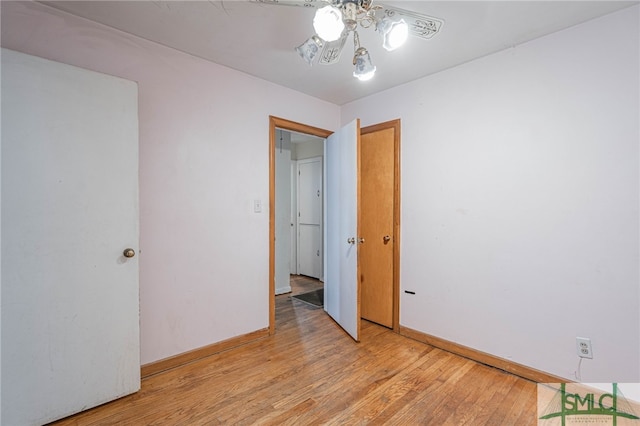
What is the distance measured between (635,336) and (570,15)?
1.97 meters

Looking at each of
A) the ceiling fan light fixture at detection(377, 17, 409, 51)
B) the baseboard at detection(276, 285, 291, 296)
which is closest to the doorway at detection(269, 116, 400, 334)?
the baseboard at detection(276, 285, 291, 296)

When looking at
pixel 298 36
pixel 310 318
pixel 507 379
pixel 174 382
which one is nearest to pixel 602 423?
pixel 507 379

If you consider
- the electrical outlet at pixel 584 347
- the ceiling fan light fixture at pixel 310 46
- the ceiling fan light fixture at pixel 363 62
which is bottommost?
the electrical outlet at pixel 584 347

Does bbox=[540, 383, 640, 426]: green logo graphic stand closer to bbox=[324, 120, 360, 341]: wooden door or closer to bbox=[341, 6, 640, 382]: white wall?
bbox=[341, 6, 640, 382]: white wall

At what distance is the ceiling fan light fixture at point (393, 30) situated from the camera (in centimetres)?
135

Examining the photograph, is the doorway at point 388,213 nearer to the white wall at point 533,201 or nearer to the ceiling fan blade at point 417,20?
the white wall at point 533,201

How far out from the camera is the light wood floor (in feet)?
5.26

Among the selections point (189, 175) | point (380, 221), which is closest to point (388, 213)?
point (380, 221)

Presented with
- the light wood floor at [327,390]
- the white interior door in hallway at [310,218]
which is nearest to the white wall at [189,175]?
the light wood floor at [327,390]

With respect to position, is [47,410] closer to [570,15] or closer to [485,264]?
[485,264]

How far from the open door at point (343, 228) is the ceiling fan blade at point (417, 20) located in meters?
1.07

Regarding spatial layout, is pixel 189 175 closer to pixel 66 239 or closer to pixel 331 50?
pixel 66 239

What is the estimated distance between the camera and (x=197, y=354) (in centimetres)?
222

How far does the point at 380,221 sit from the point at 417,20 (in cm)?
187
